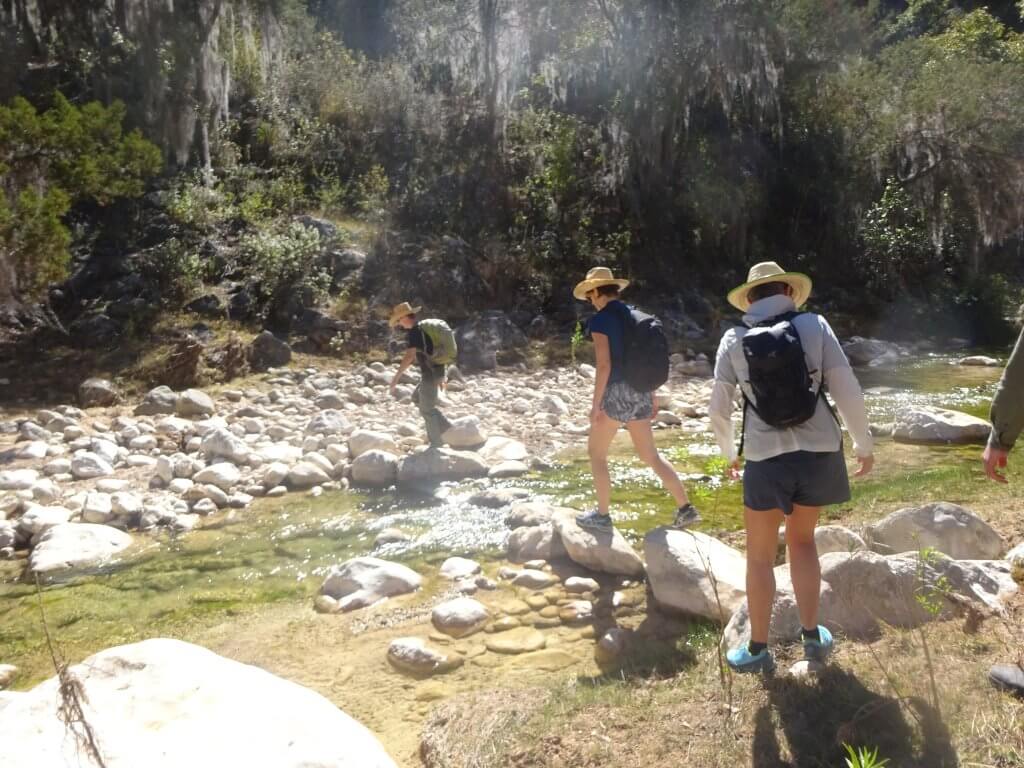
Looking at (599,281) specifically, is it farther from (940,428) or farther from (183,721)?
(940,428)

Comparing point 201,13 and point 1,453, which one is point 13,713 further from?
point 201,13

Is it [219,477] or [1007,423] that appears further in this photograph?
[219,477]

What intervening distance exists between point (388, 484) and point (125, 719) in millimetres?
4715

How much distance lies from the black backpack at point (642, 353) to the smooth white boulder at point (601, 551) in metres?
0.98

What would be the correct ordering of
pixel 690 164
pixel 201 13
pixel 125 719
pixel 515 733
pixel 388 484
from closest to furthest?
pixel 125 719
pixel 515 733
pixel 388 484
pixel 201 13
pixel 690 164

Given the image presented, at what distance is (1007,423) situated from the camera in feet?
8.61

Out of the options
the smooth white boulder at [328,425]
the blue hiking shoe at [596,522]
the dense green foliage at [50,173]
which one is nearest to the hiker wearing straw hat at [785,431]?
the blue hiking shoe at [596,522]

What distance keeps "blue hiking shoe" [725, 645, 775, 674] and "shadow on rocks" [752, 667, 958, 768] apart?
0.44ft

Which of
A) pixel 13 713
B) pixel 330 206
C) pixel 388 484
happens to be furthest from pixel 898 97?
pixel 13 713

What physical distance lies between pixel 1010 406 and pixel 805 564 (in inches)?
36.7

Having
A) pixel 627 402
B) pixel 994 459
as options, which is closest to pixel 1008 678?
pixel 994 459

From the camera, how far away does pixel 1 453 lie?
770cm

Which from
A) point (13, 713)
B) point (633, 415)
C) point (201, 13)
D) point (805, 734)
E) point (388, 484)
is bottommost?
point (388, 484)

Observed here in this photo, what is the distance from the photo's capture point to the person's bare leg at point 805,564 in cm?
286
